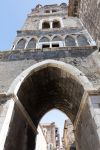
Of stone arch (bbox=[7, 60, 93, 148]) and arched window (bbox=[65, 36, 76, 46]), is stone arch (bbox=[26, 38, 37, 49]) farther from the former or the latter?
stone arch (bbox=[7, 60, 93, 148])

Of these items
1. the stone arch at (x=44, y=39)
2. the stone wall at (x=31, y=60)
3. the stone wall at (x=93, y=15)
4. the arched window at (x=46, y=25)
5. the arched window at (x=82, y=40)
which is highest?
the arched window at (x=46, y=25)

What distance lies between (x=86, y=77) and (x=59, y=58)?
136 centimetres

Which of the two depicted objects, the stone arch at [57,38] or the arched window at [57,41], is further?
the stone arch at [57,38]

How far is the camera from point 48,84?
268 inches

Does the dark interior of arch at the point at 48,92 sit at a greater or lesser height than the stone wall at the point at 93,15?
lesser

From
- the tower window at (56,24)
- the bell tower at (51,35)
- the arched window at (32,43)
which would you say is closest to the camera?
the bell tower at (51,35)

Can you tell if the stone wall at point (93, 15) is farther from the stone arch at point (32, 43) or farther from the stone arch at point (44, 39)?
the stone arch at point (32, 43)

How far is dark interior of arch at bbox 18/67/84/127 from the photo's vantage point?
5.92 metres

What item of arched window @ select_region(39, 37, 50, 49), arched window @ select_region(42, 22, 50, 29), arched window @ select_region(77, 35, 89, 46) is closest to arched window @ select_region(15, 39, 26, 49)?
arched window @ select_region(39, 37, 50, 49)

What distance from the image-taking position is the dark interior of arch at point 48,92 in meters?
5.92

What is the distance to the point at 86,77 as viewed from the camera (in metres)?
5.39

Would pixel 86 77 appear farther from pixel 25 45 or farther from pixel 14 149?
pixel 25 45

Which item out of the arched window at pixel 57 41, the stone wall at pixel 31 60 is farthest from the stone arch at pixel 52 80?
the arched window at pixel 57 41

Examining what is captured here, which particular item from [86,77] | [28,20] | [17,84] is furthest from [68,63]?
[28,20]
